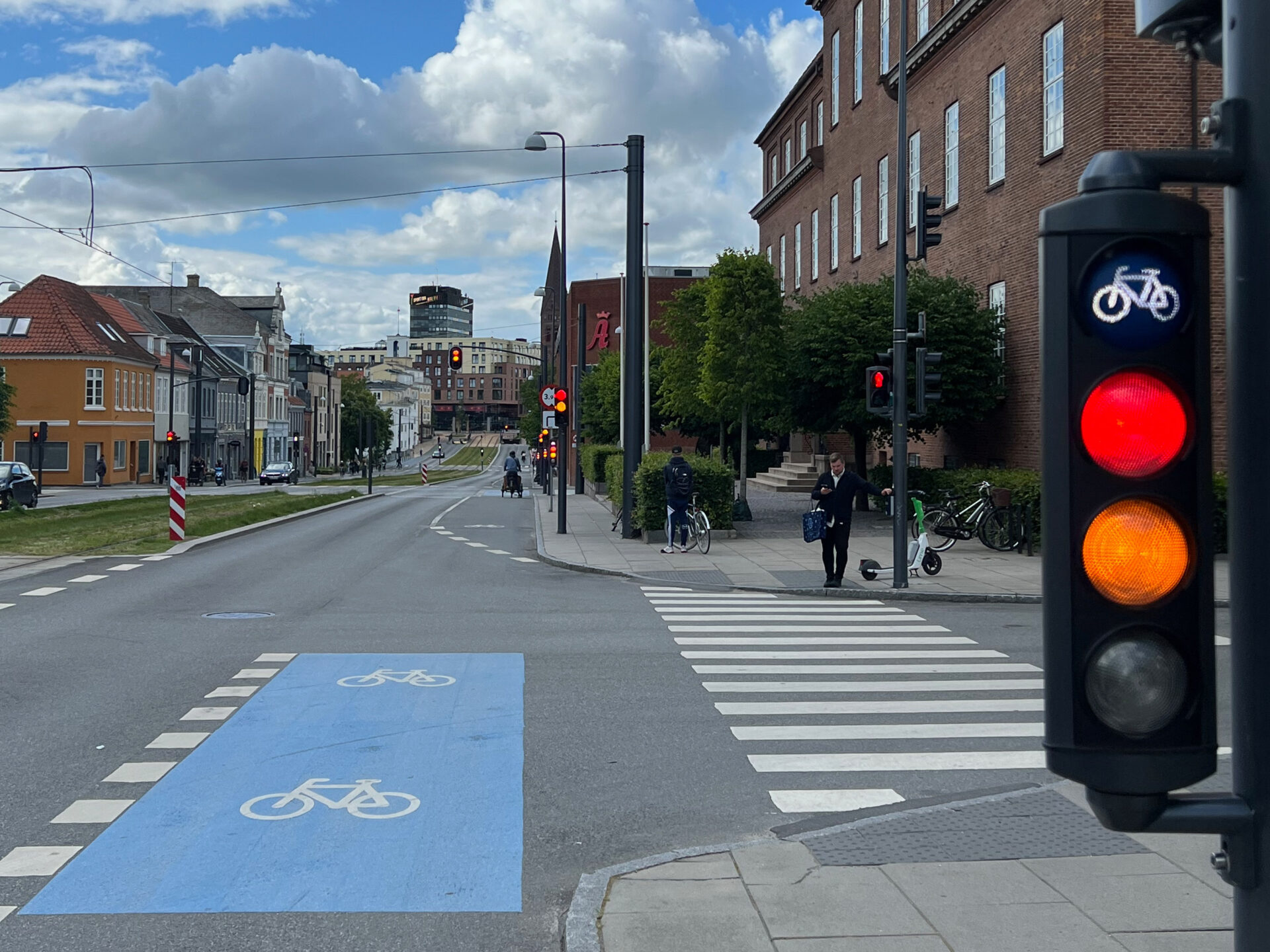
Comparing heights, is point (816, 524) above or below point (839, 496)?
below

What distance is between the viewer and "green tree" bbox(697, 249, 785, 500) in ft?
101

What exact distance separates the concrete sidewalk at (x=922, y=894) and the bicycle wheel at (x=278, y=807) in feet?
6.47

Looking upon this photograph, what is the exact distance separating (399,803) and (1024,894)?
10.8 feet

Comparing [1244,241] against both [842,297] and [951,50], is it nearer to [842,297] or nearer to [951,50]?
[842,297]

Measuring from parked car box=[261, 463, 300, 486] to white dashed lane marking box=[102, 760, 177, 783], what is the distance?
242 ft

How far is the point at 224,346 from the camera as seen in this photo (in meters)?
101

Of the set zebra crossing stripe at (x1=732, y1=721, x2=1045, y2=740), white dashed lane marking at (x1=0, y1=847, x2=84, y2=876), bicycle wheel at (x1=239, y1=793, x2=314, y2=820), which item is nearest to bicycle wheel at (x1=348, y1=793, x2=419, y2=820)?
bicycle wheel at (x1=239, y1=793, x2=314, y2=820)

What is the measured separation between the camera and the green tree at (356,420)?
424 feet

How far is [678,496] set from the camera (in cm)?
2417

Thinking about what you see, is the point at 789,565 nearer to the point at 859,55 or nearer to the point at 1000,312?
the point at 1000,312

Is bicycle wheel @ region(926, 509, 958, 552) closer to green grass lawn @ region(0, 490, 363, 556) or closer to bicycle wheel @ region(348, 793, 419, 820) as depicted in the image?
green grass lawn @ region(0, 490, 363, 556)

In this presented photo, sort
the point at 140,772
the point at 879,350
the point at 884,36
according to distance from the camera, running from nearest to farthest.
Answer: the point at 140,772 → the point at 879,350 → the point at 884,36

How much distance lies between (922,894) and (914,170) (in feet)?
110

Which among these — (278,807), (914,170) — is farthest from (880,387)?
(914,170)
